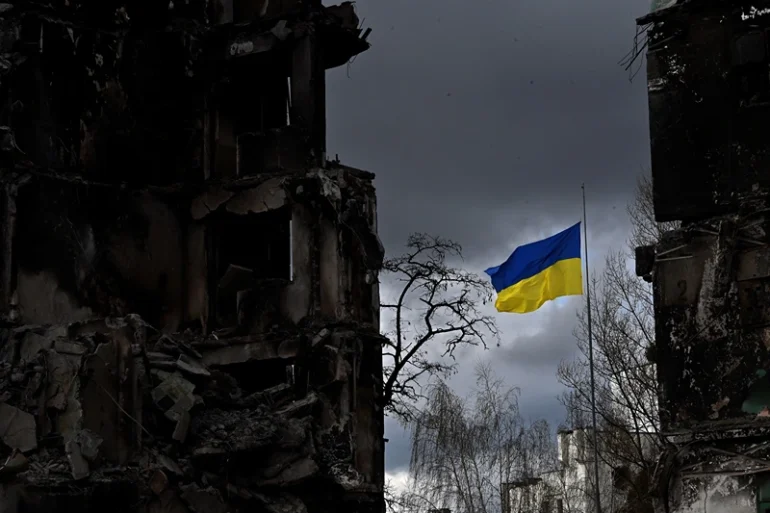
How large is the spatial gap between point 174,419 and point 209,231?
712 cm

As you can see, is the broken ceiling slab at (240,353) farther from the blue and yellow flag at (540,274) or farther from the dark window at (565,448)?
the dark window at (565,448)

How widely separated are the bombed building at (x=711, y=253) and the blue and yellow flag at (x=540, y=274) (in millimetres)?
3586

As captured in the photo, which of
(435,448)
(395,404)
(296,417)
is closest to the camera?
(296,417)

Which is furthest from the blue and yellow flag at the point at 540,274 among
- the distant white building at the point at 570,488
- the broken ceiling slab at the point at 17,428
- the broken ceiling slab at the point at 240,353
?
the distant white building at the point at 570,488

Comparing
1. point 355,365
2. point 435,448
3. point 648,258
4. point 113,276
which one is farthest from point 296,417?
point 435,448

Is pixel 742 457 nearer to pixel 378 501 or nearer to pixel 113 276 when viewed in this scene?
pixel 378 501

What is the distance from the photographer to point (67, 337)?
20922 millimetres

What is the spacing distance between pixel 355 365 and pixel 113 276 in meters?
5.38

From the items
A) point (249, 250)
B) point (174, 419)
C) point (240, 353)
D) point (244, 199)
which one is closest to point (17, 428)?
point (174, 419)

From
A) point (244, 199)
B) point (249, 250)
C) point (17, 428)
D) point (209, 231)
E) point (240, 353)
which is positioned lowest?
point (17, 428)

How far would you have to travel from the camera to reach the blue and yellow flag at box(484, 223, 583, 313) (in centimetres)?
2588

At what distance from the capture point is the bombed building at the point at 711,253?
20.3 m

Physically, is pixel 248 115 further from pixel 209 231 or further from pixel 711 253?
pixel 711 253

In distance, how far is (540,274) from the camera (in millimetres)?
26062
